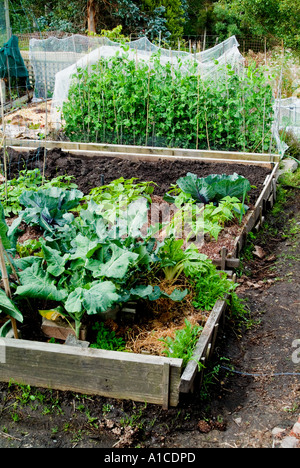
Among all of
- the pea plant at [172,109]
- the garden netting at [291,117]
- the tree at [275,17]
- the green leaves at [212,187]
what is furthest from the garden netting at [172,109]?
the tree at [275,17]

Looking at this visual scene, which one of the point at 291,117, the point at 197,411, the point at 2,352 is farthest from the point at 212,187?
the point at 291,117

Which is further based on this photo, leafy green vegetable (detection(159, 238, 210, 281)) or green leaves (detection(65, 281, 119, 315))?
leafy green vegetable (detection(159, 238, 210, 281))

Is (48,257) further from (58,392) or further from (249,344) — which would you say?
(249,344)

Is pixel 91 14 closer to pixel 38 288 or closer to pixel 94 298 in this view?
pixel 38 288

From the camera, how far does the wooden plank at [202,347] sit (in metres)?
2.34

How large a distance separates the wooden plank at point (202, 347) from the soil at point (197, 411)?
0.18 metres

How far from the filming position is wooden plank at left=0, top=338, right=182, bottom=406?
7.82 feet

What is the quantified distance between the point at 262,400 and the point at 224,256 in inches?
47.4

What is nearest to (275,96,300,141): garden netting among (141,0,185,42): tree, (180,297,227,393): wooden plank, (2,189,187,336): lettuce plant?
(2,189,187,336): lettuce plant

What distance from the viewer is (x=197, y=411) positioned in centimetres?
247

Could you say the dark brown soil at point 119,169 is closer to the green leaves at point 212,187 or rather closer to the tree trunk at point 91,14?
the green leaves at point 212,187

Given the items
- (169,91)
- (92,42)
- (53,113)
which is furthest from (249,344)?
(92,42)

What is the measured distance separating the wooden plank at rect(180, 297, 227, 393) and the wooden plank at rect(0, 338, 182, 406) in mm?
50

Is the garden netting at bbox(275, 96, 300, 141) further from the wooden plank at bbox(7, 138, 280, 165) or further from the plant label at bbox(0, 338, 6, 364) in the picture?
the plant label at bbox(0, 338, 6, 364)
